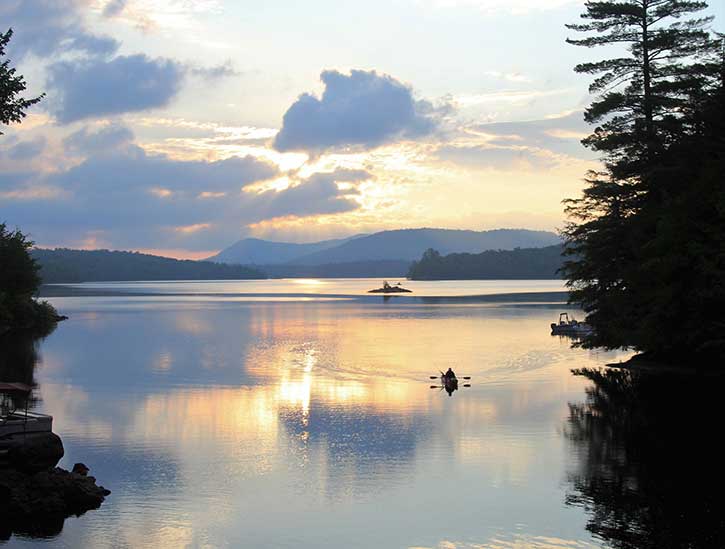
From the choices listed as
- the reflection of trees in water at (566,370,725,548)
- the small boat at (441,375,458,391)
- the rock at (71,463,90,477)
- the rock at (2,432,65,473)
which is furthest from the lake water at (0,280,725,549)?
the rock at (2,432,65,473)

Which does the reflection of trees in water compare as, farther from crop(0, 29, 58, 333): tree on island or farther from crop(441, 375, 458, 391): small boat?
crop(0, 29, 58, 333): tree on island

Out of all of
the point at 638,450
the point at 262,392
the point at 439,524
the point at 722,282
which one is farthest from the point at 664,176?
the point at 439,524

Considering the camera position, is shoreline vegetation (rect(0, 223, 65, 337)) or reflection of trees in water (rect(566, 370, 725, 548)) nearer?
reflection of trees in water (rect(566, 370, 725, 548))

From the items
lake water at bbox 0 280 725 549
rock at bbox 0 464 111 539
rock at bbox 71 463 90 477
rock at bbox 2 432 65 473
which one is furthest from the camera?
rock at bbox 71 463 90 477

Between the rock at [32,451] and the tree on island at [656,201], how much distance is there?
4099 centimetres

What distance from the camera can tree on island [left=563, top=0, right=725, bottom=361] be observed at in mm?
56906

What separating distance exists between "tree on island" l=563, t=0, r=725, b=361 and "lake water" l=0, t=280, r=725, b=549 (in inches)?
298

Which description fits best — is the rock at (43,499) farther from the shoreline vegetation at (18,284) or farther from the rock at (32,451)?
the shoreline vegetation at (18,284)

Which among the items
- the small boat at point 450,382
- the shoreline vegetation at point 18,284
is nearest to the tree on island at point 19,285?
the shoreline vegetation at point 18,284

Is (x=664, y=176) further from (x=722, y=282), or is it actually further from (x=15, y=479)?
(x=15, y=479)

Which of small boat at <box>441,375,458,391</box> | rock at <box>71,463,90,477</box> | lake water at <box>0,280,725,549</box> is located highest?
small boat at <box>441,375,458,391</box>

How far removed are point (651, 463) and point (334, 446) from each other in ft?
50.3

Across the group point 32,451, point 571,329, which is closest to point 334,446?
point 32,451

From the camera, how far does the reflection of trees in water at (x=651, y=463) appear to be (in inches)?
1079
